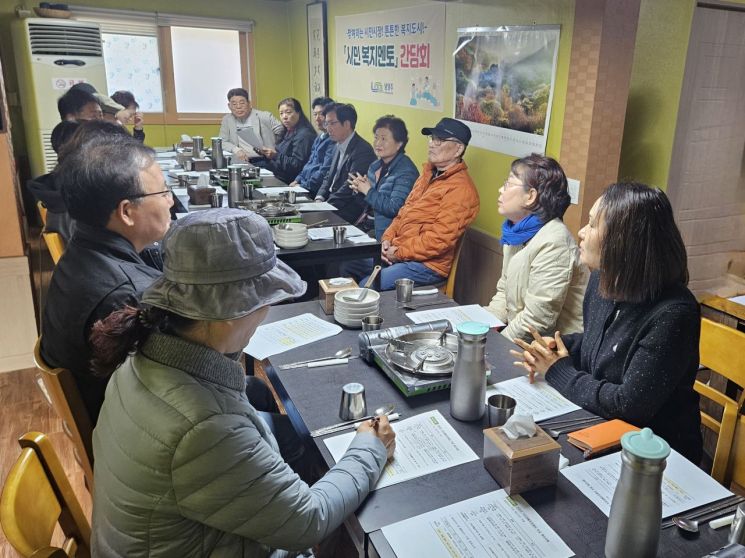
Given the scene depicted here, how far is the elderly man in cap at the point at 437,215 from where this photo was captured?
10.1ft

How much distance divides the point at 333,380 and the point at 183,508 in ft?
2.12

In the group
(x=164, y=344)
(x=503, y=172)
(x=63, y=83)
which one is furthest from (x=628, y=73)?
(x=63, y=83)

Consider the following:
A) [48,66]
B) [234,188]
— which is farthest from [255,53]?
[234,188]

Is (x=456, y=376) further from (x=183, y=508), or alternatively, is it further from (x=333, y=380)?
(x=183, y=508)

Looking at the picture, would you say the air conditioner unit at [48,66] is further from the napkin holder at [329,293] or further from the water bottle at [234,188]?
the napkin holder at [329,293]

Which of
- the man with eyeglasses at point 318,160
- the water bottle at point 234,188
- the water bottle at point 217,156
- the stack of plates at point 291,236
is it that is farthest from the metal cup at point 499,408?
the water bottle at point 217,156

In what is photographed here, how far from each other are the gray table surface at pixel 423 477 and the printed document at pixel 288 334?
4 centimetres

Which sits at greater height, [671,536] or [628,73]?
[628,73]

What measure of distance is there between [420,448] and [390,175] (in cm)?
263

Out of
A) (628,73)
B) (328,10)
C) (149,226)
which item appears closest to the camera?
(149,226)

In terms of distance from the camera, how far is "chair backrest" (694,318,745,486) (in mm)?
1409

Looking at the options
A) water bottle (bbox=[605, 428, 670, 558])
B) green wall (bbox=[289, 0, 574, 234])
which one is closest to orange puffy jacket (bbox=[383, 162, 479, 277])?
green wall (bbox=[289, 0, 574, 234])

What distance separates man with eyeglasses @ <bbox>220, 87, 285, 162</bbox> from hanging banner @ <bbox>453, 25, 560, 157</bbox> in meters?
2.75

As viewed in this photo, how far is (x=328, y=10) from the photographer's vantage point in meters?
5.81
